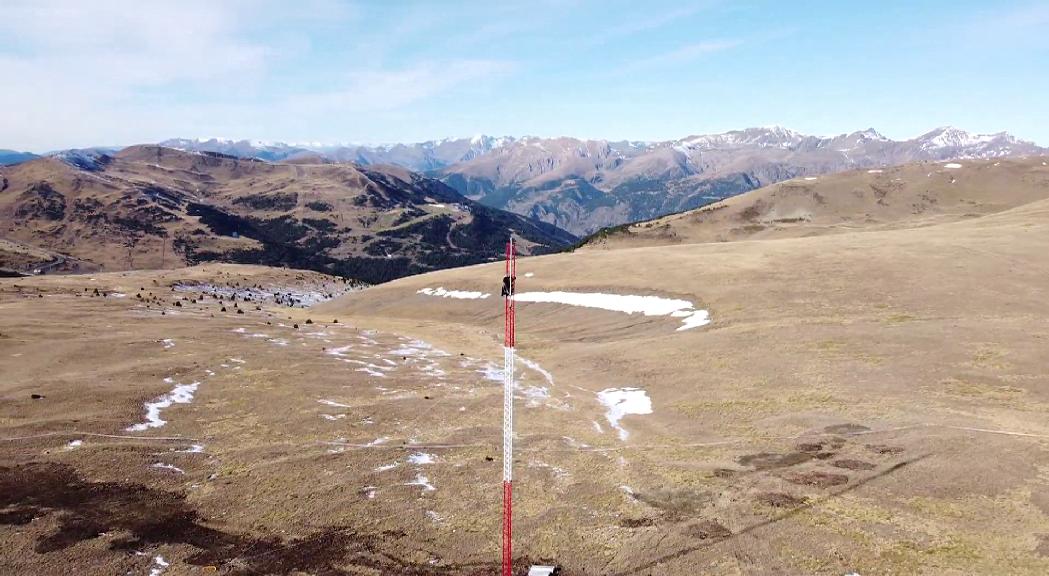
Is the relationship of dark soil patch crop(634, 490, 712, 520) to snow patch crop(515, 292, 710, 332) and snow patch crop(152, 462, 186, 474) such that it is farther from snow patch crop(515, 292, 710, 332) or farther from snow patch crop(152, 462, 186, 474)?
snow patch crop(515, 292, 710, 332)

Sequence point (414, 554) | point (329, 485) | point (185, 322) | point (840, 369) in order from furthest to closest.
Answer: point (185, 322), point (840, 369), point (329, 485), point (414, 554)

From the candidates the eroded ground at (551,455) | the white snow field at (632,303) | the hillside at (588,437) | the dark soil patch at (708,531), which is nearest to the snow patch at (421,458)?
the eroded ground at (551,455)

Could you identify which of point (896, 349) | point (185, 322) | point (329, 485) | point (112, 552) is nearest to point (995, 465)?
point (896, 349)

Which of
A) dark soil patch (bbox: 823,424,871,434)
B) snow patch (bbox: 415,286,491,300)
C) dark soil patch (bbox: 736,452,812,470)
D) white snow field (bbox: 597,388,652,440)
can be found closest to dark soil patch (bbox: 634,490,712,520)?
dark soil patch (bbox: 736,452,812,470)

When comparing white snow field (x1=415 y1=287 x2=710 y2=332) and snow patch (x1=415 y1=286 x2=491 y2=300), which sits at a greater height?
white snow field (x1=415 y1=287 x2=710 y2=332)

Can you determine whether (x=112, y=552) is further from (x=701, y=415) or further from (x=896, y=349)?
(x=896, y=349)
